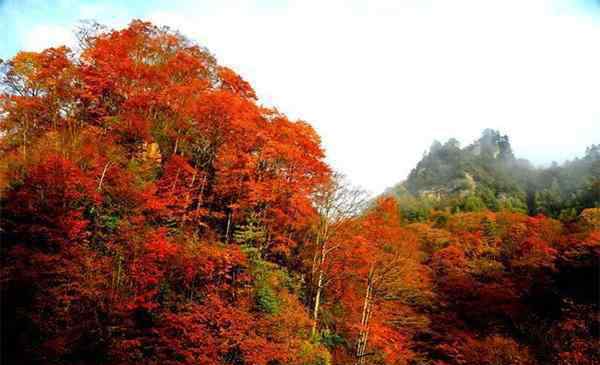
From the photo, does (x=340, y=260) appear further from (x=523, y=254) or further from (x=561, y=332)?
(x=523, y=254)

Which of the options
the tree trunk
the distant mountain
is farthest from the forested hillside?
the distant mountain

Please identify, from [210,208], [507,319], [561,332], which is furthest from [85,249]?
[507,319]

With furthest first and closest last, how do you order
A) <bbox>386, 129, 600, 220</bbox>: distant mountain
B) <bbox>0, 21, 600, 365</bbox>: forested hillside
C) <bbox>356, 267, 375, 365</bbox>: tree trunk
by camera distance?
<bbox>386, 129, 600, 220</bbox>: distant mountain → <bbox>356, 267, 375, 365</bbox>: tree trunk → <bbox>0, 21, 600, 365</bbox>: forested hillside

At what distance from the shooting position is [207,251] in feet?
61.8

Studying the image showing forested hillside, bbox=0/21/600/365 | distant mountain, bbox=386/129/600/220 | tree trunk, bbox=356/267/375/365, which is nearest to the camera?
forested hillside, bbox=0/21/600/365

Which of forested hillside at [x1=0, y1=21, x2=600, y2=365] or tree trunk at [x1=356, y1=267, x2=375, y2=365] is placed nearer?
forested hillside at [x1=0, y1=21, x2=600, y2=365]

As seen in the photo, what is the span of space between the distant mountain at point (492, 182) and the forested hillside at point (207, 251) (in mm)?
31150

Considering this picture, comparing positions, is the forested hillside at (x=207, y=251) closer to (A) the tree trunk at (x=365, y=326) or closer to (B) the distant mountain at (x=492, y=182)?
(A) the tree trunk at (x=365, y=326)

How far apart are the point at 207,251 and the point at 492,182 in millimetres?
93817

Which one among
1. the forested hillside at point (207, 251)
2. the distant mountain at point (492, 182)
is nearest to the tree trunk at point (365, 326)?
the forested hillside at point (207, 251)

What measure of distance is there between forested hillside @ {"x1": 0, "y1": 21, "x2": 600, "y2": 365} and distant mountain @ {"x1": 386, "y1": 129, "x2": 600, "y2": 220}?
102ft

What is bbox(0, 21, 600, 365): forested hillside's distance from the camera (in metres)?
14.3

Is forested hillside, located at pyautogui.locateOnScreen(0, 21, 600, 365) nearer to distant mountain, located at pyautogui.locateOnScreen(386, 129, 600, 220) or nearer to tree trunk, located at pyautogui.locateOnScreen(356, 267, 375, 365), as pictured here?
tree trunk, located at pyautogui.locateOnScreen(356, 267, 375, 365)

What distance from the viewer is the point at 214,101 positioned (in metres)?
24.0
